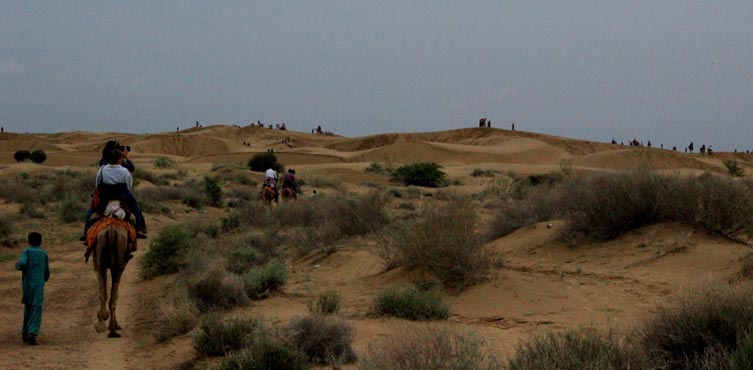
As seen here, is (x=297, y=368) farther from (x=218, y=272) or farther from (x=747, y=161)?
(x=747, y=161)

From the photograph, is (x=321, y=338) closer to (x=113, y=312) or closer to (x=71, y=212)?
(x=113, y=312)

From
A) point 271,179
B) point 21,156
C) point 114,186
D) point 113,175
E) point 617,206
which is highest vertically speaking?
point 113,175

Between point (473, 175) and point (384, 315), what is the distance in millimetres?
44051

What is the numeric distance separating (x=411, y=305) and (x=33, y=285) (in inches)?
176

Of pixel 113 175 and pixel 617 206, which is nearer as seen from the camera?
pixel 113 175

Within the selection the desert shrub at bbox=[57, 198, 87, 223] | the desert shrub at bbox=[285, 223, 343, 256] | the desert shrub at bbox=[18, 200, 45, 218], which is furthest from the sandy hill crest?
the desert shrub at bbox=[285, 223, 343, 256]

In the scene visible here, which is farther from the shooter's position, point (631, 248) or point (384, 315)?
point (631, 248)

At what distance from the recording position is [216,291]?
33.5 feet

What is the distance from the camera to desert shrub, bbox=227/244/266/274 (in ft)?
43.5

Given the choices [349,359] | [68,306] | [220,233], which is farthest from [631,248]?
[220,233]

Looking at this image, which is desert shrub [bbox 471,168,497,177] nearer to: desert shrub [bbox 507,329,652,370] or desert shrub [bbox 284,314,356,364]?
desert shrub [bbox 284,314,356,364]

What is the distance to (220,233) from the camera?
20891 millimetres

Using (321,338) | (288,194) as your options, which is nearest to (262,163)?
(288,194)

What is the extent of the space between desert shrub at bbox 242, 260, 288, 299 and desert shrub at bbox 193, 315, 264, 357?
3.33 metres
